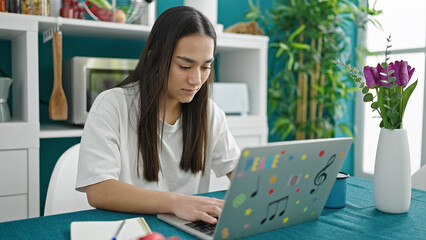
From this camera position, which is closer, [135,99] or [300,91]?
[135,99]

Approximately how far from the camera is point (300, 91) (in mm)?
2924

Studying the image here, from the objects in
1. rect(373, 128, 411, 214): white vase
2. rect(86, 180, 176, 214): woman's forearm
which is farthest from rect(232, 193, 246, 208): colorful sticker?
rect(373, 128, 411, 214): white vase

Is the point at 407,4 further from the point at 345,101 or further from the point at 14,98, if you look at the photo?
the point at 14,98

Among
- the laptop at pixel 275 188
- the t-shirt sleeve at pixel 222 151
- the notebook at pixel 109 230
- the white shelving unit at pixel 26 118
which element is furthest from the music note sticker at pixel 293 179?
the white shelving unit at pixel 26 118

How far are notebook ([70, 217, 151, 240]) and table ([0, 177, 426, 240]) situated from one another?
0.03 m

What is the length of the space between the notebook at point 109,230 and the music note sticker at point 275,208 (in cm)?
23

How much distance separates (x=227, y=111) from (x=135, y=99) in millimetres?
1098

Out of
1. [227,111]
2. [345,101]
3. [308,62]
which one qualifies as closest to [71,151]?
[227,111]

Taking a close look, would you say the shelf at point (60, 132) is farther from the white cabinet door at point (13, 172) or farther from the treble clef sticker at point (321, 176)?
the treble clef sticker at point (321, 176)

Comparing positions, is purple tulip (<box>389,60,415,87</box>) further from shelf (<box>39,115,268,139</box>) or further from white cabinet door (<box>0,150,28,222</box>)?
white cabinet door (<box>0,150,28,222</box>)

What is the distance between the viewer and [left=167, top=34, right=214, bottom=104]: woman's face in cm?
124

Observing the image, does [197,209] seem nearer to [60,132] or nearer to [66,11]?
[60,132]

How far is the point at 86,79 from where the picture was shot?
1.99 metres


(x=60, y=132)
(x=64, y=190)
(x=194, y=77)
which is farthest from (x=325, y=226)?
(x=60, y=132)
